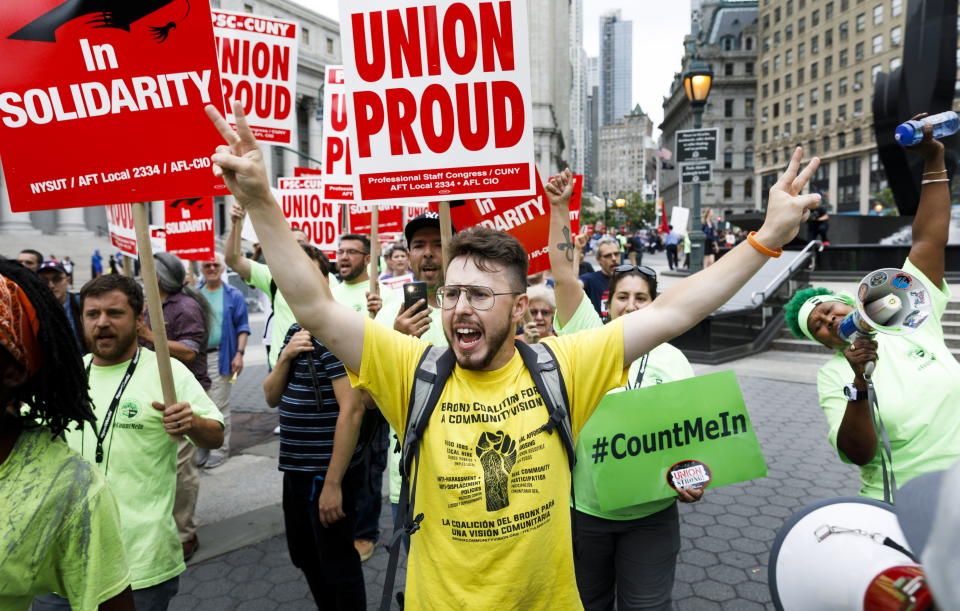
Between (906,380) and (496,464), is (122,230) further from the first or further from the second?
(906,380)

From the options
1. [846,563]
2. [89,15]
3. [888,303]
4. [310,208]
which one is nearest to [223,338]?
[310,208]

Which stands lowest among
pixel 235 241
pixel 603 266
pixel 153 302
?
pixel 603 266

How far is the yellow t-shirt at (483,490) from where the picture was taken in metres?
1.79

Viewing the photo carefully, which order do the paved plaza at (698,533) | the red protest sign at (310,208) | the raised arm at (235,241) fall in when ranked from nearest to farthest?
the paved plaza at (698,533) < the raised arm at (235,241) < the red protest sign at (310,208)

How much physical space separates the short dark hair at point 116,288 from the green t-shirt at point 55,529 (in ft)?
4.05

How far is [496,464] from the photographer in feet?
5.92

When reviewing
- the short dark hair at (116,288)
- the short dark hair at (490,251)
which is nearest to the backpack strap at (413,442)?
the short dark hair at (490,251)

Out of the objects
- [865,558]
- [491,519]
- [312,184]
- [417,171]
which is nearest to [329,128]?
[312,184]

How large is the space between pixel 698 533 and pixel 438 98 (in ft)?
12.0

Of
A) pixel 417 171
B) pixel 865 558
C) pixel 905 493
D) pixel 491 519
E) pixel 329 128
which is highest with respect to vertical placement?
pixel 329 128

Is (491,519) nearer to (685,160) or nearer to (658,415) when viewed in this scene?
(658,415)

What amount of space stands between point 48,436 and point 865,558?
1835 millimetres

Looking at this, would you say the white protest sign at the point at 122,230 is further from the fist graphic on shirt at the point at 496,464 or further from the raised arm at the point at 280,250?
the fist graphic on shirt at the point at 496,464

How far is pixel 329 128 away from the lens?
5.77 metres
